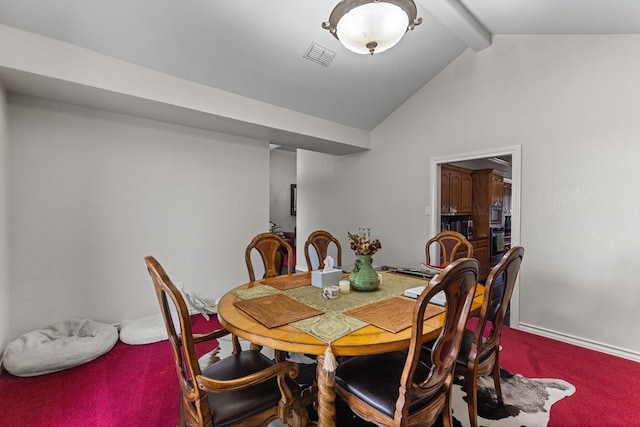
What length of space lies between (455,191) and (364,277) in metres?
3.48

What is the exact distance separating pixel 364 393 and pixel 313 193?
182 inches

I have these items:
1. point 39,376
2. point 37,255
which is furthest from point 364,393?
point 37,255

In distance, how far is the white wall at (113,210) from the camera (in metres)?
2.65

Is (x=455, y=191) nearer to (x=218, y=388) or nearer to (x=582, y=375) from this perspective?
(x=582, y=375)


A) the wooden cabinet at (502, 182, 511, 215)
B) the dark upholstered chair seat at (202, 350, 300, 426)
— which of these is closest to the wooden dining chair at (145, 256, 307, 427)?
the dark upholstered chair seat at (202, 350, 300, 426)

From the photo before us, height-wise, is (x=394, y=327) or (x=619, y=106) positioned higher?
(x=619, y=106)

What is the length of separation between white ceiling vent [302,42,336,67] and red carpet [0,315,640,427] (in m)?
3.03

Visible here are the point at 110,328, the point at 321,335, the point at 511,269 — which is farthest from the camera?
the point at 110,328

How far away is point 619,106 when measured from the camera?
2.60 meters

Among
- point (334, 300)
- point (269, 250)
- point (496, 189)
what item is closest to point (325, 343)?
point (334, 300)

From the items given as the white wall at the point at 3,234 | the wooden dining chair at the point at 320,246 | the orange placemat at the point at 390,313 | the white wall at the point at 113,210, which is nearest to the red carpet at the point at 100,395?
the white wall at the point at 3,234

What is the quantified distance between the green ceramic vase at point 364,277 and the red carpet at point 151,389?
4.32 feet

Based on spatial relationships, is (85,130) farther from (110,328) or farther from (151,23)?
(110,328)

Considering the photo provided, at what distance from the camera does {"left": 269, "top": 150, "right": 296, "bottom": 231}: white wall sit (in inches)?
291
